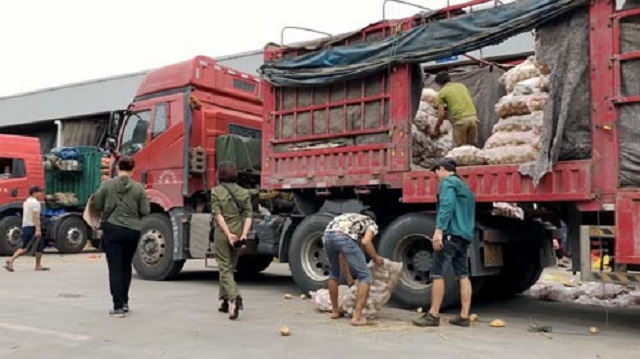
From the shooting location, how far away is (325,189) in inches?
352

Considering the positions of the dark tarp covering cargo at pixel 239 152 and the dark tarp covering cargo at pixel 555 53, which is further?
the dark tarp covering cargo at pixel 239 152

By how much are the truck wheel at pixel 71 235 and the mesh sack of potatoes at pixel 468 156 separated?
43.8 ft

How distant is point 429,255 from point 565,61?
8.55 feet

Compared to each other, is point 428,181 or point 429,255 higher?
point 428,181

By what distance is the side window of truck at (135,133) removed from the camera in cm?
1134

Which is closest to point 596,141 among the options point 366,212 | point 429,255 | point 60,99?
point 429,255

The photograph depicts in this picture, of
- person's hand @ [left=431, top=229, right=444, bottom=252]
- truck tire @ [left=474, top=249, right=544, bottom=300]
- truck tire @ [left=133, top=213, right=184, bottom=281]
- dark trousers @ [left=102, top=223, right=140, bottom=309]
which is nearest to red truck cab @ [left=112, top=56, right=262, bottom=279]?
truck tire @ [left=133, top=213, right=184, bottom=281]

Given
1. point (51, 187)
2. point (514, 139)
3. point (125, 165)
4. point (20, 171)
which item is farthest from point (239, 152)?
point (51, 187)

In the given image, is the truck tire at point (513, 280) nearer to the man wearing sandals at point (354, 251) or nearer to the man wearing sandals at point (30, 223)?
the man wearing sandals at point (354, 251)

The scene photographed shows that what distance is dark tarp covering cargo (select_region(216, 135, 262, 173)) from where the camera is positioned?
10.6m

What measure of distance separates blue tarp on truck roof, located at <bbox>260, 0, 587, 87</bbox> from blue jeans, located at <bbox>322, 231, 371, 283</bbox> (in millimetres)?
2330

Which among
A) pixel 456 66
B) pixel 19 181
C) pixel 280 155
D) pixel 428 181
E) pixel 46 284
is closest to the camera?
pixel 428 181

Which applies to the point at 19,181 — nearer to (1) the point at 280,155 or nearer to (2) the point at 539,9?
(1) the point at 280,155

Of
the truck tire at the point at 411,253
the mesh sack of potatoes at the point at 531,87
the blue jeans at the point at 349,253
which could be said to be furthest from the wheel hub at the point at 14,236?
the mesh sack of potatoes at the point at 531,87
